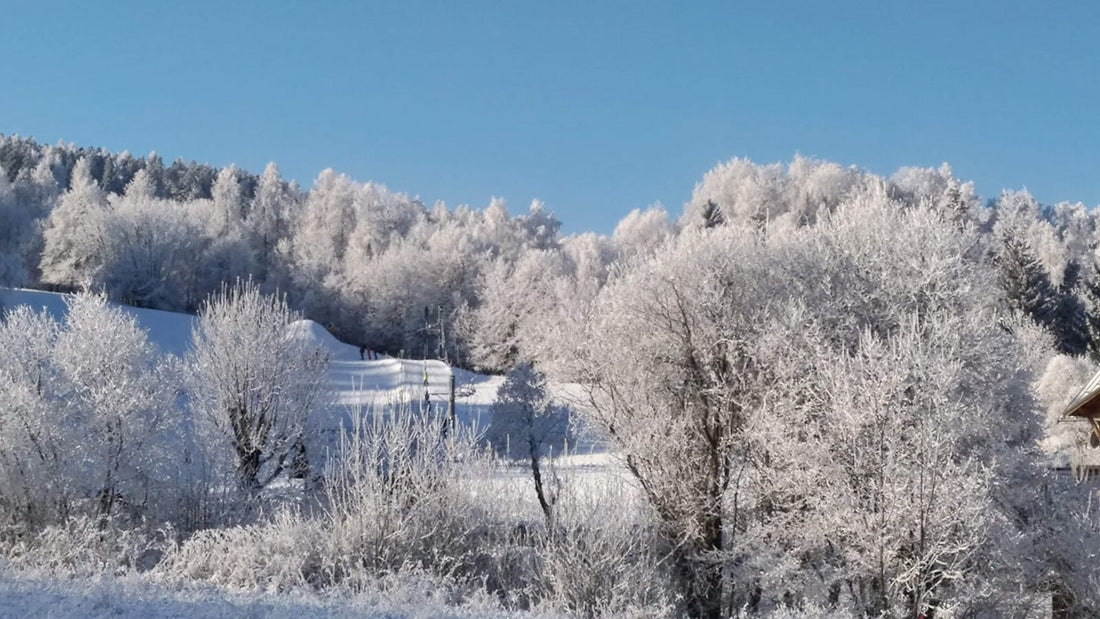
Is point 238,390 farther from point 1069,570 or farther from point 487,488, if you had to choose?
point 1069,570

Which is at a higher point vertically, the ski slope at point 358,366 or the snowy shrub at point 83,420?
the ski slope at point 358,366

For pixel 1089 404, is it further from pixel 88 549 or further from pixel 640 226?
pixel 640 226

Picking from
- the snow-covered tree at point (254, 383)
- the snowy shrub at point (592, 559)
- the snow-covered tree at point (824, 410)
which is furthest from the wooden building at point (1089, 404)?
the snow-covered tree at point (254, 383)

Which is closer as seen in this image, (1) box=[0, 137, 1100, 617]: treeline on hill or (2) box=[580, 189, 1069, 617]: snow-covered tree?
(1) box=[0, 137, 1100, 617]: treeline on hill

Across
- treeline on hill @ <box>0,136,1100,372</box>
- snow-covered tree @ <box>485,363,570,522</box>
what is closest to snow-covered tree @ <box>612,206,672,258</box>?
treeline on hill @ <box>0,136,1100,372</box>

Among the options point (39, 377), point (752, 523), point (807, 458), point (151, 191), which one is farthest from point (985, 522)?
point (151, 191)

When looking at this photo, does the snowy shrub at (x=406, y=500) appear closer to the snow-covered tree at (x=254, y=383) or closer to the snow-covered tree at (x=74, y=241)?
the snow-covered tree at (x=254, y=383)

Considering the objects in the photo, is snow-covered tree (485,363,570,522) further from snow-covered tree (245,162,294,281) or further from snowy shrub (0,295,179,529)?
snow-covered tree (245,162,294,281)

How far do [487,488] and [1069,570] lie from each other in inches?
367

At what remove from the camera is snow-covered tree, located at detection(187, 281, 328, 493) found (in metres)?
19.2

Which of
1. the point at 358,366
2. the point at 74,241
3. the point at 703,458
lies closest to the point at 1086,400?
the point at 703,458

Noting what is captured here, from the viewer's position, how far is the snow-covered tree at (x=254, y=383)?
19.2 metres

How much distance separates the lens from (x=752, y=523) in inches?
556

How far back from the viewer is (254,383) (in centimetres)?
1995
